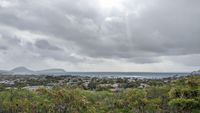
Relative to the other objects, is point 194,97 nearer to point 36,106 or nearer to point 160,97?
point 160,97

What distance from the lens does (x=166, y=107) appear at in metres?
34.6

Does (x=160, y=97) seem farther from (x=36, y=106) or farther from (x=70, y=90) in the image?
(x=36, y=106)

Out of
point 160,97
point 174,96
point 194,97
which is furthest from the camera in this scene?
point 160,97

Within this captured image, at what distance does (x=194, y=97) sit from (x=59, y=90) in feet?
41.0

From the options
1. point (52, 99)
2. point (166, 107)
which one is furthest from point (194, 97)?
point (52, 99)

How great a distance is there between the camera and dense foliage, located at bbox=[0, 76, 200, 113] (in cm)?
2980

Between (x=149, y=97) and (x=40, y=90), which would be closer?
(x=40, y=90)

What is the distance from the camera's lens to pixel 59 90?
30.9 m

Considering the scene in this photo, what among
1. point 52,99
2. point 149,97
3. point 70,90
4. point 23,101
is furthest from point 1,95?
point 149,97

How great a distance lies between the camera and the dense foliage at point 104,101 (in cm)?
2980

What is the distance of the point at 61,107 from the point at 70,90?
2341 mm

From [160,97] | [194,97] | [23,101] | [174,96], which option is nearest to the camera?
[194,97]

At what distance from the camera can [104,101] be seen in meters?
38.2

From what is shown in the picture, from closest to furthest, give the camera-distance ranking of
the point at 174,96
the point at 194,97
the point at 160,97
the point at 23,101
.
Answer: the point at 194,97 → the point at 174,96 → the point at 23,101 → the point at 160,97
